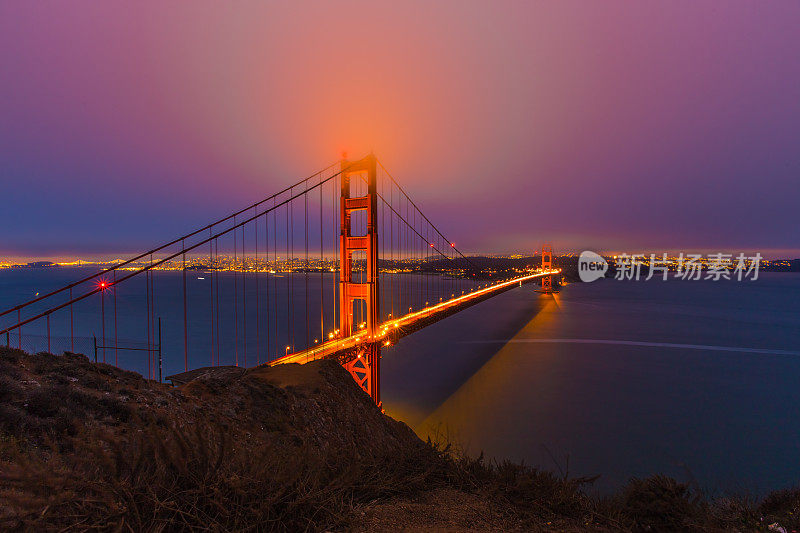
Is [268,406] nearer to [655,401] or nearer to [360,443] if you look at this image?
[360,443]

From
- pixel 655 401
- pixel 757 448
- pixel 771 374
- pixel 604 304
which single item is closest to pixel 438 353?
pixel 655 401

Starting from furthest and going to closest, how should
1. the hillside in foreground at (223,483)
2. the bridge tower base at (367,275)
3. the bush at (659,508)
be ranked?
the bridge tower base at (367,275)
the bush at (659,508)
the hillside in foreground at (223,483)

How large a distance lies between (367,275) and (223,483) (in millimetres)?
14050

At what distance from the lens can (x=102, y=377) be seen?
5.69 meters

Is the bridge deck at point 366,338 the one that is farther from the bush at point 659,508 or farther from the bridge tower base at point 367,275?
the bush at point 659,508

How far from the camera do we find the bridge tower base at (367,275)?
53.1 ft

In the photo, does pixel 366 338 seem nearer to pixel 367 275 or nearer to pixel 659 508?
pixel 367 275

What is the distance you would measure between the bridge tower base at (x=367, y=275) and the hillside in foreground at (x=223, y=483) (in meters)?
9.87

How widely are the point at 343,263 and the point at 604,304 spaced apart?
213ft

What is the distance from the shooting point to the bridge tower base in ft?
53.1

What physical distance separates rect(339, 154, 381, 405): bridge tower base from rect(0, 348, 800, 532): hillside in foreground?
9.87 metres

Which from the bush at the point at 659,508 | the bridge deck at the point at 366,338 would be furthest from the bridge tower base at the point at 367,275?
the bush at the point at 659,508

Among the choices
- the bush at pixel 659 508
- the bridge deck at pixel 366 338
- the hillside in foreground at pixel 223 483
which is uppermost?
the hillside in foreground at pixel 223 483

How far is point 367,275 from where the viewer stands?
16484 millimetres
